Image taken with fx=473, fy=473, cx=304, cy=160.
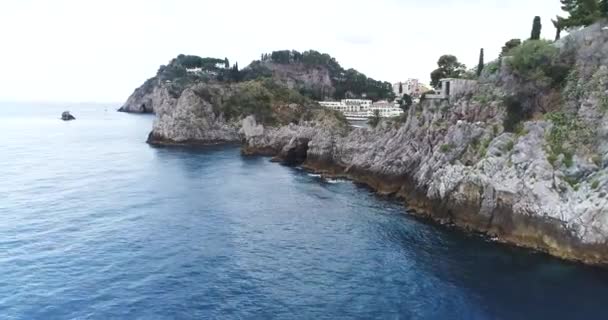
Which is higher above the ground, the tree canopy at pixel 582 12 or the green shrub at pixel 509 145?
the tree canopy at pixel 582 12

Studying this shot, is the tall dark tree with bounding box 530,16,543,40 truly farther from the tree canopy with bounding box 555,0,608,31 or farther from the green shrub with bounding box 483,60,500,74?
the green shrub with bounding box 483,60,500,74

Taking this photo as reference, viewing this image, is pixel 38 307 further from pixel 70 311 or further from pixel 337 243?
pixel 337 243

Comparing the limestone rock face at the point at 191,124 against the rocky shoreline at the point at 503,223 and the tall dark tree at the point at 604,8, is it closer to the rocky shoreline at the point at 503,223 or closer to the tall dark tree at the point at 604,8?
the rocky shoreline at the point at 503,223

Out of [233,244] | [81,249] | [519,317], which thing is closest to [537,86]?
[519,317]

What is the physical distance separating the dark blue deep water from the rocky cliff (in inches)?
141

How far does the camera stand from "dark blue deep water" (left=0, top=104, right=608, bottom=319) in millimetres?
36938

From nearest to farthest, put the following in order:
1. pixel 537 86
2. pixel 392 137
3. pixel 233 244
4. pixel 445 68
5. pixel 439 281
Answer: pixel 439 281 → pixel 233 244 → pixel 537 86 → pixel 392 137 → pixel 445 68

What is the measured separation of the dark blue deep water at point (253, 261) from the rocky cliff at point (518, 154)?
3578 millimetres

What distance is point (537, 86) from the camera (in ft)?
200

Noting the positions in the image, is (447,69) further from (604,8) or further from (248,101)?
(248,101)

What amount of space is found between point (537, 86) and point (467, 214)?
19.7 m

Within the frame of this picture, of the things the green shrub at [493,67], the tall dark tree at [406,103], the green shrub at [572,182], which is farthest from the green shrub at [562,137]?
the tall dark tree at [406,103]

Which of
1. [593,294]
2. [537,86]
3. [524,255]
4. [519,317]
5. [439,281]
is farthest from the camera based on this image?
[537,86]

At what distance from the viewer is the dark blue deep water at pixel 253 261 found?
3694 cm
